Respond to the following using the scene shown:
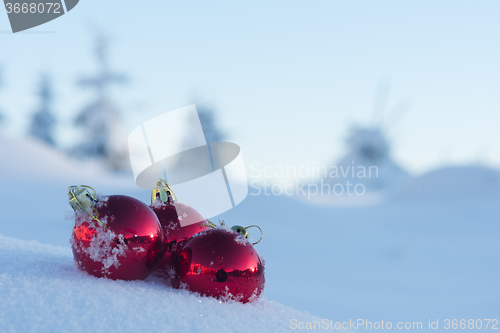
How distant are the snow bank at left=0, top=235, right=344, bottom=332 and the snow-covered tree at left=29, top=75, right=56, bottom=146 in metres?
12.7

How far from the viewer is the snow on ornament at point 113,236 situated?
1074mm

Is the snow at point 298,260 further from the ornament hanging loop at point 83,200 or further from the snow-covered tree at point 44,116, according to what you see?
the snow-covered tree at point 44,116

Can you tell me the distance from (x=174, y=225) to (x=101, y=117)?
1105cm

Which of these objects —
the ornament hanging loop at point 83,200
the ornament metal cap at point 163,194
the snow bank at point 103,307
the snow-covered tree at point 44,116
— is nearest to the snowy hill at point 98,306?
the snow bank at point 103,307

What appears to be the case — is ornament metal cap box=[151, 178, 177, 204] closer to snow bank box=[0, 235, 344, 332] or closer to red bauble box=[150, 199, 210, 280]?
red bauble box=[150, 199, 210, 280]

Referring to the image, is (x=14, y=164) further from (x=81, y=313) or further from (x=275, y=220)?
(x=81, y=313)

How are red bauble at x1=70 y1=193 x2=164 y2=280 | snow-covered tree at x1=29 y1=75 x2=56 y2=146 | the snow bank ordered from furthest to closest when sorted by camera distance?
snow-covered tree at x1=29 y1=75 x2=56 y2=146
red bauble at x1=70 y1=193 x2=164 y2=280
the snow bank

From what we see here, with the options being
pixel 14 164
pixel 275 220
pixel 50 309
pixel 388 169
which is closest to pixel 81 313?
pixel 50 309

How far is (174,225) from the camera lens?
4.28 feet

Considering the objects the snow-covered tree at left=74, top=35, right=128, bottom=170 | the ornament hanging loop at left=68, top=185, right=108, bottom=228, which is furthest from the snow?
the snow-covered tree at left=74, top=35, right=128, bottom=170

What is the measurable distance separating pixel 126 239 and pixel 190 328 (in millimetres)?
347

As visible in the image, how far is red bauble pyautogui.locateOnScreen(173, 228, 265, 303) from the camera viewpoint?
110 cm

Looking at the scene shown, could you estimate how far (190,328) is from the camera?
867 millimetres

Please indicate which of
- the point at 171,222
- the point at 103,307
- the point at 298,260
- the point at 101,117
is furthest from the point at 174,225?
the point at 101,117
